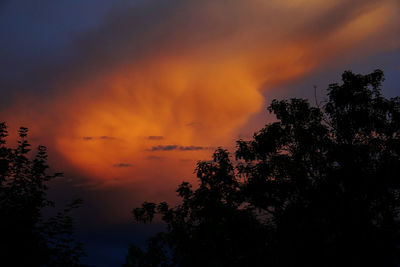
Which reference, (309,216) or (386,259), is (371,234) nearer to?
(386,259)

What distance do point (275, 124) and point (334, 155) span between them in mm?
4566

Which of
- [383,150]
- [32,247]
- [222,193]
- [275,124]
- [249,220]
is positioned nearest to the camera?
[32,247]

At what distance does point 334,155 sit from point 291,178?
3.32 m

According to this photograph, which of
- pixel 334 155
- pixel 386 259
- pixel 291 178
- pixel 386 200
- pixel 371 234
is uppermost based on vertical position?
pixel 334 155

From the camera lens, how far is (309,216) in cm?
1883

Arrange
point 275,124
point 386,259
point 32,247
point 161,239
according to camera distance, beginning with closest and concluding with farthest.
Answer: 1. point 32,247
2. point 386,259
3. point 161,239
4. point 275,124

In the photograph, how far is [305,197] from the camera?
2156cm

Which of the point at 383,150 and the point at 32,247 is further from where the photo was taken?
the point at 383,150

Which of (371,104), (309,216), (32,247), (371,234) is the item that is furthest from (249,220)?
(371,104)

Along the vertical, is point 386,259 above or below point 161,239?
below

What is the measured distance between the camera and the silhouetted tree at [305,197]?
56.9 ft

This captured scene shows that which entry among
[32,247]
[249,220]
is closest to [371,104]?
[249,220]

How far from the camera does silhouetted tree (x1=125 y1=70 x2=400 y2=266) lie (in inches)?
683

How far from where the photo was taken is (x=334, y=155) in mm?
23734
